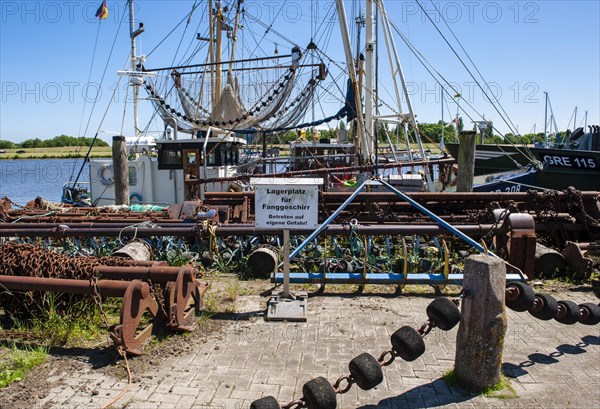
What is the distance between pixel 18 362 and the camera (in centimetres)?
430

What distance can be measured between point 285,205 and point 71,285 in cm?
239

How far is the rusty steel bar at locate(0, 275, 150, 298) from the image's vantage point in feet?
15.0

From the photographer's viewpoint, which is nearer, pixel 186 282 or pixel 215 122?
pixel 186 282

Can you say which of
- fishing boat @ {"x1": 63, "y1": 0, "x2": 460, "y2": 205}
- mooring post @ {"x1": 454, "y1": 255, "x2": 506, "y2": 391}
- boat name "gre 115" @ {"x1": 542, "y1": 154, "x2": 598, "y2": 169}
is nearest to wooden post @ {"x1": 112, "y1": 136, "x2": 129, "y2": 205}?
fishing boat @ {"x1": 63, "y1": 0, "x2": 460, "y2": 205}

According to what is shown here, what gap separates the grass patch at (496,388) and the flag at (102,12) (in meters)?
23.8

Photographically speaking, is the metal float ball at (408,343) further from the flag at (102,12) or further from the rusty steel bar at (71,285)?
the flag at (102,12)

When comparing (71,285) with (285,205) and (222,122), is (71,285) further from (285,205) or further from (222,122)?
(222,122)

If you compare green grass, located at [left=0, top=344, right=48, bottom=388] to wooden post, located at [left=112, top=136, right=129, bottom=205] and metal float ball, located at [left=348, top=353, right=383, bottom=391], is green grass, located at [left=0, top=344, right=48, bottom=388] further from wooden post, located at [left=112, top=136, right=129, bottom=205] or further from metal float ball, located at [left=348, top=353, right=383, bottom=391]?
wooden post, located at [left=112, top=136, right=129, bottom=205]

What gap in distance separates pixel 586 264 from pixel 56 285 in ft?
22.8

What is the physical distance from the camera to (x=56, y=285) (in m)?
4.69

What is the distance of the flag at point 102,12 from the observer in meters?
22.5

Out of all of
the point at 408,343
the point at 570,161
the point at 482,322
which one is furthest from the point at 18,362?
the point at 570,161

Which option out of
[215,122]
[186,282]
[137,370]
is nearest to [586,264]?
[186,282]

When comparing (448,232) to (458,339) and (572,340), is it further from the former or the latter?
(458,339)
